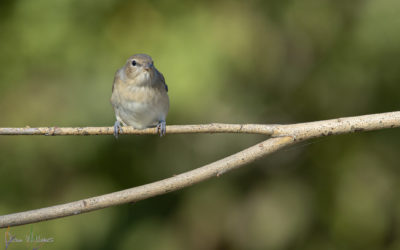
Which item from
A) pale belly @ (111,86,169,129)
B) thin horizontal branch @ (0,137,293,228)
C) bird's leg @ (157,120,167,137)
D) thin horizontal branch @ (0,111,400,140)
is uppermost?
pale belly @ (111,86,169,129)

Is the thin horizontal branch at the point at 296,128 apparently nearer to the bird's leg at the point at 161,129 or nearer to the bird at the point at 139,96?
the bird's leg at the point at 161,129

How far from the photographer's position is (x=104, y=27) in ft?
15.4

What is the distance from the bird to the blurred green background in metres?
0.66

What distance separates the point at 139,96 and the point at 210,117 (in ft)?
4.31

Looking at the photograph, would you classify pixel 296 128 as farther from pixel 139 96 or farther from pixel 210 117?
pixel 210 117

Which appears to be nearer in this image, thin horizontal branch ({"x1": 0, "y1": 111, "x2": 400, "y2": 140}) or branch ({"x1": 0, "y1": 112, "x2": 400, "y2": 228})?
branch ({"x1": 0, "y1": 112, "x2": 400, "y2": 228})

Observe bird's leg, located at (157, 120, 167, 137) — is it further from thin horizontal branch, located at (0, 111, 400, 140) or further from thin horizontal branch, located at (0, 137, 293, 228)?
thin horizontal branch, located at (0, 137, 293, 228)

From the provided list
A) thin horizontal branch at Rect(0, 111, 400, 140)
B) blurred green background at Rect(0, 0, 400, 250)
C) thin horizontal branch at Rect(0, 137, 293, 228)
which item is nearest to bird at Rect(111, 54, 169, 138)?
blurred green background at Rect(0, 0, 400, 250)

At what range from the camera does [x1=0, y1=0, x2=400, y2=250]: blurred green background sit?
458 cm

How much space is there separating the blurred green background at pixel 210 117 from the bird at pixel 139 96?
660 mm

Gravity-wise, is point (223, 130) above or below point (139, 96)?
below

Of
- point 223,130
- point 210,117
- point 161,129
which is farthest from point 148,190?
point 210,117

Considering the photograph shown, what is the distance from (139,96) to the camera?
374 cm

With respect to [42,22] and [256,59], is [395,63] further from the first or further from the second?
[42,22]
